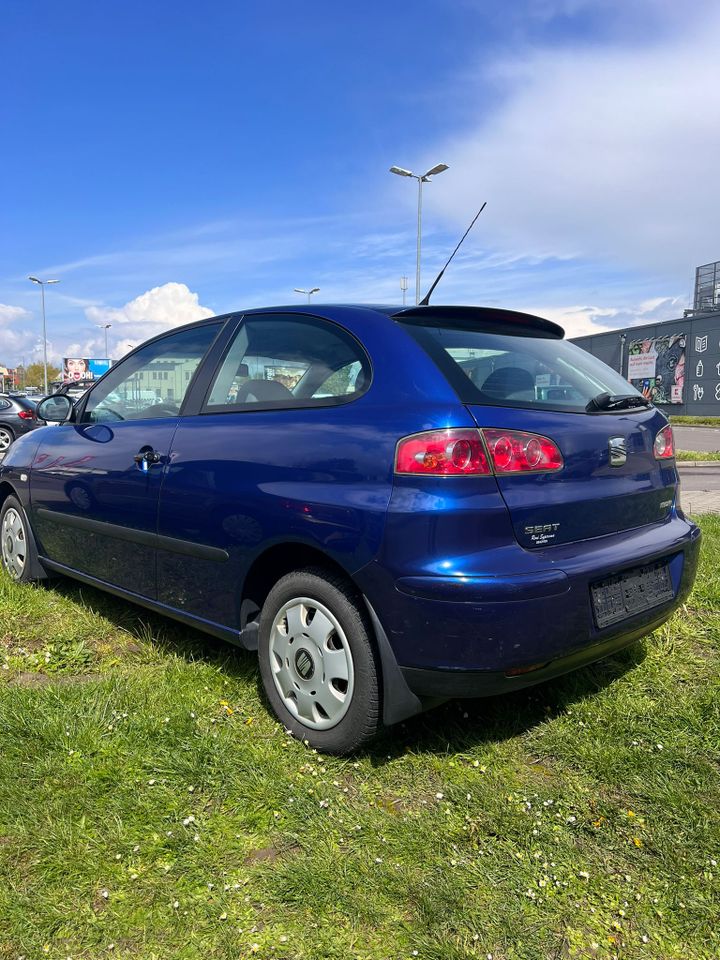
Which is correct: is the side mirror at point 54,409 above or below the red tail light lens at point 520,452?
above

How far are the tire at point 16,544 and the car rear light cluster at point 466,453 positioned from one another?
310cm

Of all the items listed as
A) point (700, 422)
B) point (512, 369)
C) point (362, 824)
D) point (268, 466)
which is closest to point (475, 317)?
point (512, 369)

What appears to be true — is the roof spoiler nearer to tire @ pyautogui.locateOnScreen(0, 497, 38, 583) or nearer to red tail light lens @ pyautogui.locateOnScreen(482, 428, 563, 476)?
red tail light lens @ pyautogui.locateOnScreen(482, 428, 563, 476)

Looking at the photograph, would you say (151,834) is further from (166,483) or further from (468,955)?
(166,483)

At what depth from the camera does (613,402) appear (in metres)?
2.73

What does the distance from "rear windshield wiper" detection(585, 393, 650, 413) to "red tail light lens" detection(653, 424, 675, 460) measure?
15cm

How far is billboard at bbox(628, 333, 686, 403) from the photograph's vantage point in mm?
36188

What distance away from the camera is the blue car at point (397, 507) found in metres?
2.22

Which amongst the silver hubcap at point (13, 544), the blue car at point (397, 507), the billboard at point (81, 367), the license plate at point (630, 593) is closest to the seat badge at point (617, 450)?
the blue car at point (397, 507)

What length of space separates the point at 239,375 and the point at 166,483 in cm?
57

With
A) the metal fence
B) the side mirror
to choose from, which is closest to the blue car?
the side mirror

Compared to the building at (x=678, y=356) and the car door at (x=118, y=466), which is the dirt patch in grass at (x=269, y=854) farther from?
the building at (x=678, y=356)


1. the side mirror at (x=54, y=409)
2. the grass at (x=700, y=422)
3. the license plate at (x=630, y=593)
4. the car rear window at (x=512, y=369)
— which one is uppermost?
the car rear window at (x=512, y=369)

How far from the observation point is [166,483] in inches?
124
